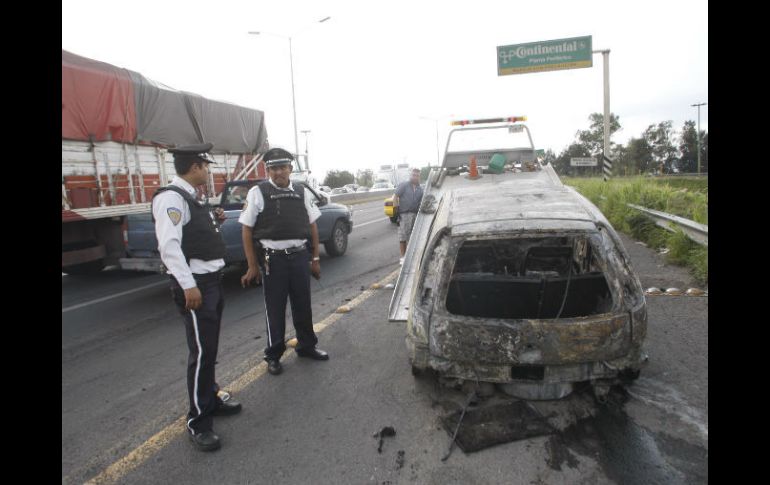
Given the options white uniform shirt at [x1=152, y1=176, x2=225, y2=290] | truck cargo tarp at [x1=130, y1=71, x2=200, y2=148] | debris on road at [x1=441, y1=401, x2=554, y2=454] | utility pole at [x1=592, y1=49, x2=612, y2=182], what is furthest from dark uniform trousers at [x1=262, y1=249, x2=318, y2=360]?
utility pole at [x1=592, y1=49, x2=612, y2=182]

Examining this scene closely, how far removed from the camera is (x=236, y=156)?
1143 centimetres

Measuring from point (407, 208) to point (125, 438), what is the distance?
5274mm

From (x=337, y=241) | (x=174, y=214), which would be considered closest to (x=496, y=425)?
(x=174, y=214)

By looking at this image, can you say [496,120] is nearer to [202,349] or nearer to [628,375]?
[628,375]

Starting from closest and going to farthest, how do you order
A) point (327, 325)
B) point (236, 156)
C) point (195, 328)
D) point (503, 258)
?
point (195, 328) → point (503, 258) → point (327, 325) → point (236, 156)

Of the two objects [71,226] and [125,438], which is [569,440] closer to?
[125,438]

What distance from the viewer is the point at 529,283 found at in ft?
11.0

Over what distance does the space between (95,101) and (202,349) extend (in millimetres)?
6162

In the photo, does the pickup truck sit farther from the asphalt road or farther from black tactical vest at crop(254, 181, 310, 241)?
black tactical vest at crop(254, 181, 310, 241)

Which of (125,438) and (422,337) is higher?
(422,337)

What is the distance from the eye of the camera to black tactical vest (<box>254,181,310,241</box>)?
3.98 meters

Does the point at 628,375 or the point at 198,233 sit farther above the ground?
the point at 198,233
